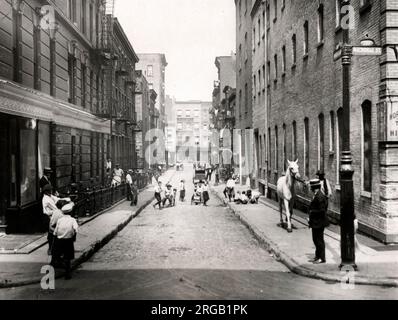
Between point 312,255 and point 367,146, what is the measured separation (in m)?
3.90

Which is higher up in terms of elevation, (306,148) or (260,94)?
(260,94)

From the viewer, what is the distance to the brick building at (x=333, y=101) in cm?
1177

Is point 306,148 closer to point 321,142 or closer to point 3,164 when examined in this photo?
point 321,142

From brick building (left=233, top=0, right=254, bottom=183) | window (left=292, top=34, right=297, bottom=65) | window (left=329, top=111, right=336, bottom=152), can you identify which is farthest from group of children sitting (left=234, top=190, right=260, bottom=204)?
brick building (left=233, top=0, right=254, bottom=183)

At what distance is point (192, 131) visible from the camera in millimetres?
125500

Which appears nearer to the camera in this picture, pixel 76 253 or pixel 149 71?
pixel 76 253

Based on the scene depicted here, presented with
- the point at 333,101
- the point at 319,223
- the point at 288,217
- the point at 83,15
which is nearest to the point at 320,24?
the point at 333,101

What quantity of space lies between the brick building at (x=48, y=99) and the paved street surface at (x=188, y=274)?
11.8 ft

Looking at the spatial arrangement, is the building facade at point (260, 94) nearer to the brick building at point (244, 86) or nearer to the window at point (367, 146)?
the brick building at point (244, 86)

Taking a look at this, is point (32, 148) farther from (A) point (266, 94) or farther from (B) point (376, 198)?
(A) point (266, 94)

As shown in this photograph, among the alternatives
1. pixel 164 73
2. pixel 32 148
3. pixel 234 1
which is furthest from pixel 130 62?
pixel 164 73

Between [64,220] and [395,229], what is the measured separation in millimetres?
7623

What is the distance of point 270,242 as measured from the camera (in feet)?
42.4

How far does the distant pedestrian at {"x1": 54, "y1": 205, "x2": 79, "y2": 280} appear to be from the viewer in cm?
928
